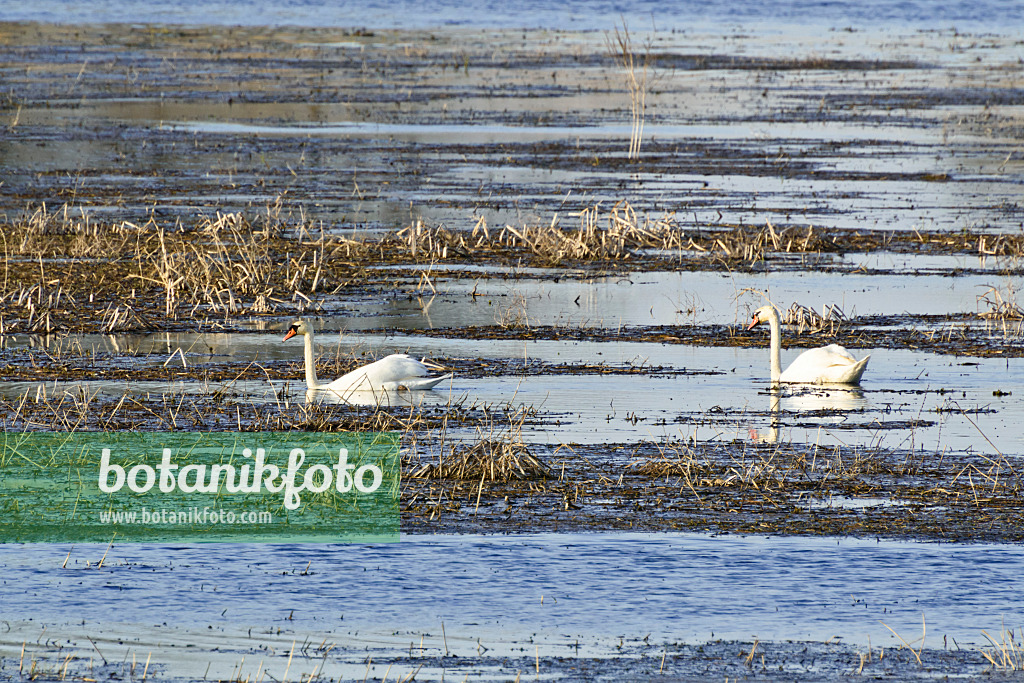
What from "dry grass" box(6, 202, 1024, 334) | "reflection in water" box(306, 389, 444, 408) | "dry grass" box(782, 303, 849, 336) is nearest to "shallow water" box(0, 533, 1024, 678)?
"reflection in water" box(306, 389, 444, 408)

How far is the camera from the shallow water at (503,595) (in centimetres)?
732

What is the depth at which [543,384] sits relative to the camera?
13.1 metres

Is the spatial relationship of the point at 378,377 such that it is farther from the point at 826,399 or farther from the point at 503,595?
the point at 503,595

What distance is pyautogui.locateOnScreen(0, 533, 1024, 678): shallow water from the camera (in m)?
7.32

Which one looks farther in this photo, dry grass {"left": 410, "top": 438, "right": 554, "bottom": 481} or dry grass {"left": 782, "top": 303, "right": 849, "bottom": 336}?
dry grass {"left": 782, "top": 303, "right": 849, "bottom": 336}

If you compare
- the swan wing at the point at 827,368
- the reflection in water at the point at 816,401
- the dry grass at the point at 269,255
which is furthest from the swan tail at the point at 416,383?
the dry grass at the point at 269,255

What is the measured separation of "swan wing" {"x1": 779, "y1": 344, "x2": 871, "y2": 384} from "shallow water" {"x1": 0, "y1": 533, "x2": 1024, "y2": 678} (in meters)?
4.41

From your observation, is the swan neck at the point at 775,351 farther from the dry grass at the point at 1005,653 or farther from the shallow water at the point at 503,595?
the dry grass at the point at 1005,653

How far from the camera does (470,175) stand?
28000mm

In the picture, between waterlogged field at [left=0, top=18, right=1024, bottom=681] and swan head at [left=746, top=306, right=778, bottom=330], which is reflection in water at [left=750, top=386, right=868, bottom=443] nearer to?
waterlogged field at [left=0, top=18, right=1024, bottom=681]

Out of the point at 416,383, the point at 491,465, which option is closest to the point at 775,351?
the point at 416,383

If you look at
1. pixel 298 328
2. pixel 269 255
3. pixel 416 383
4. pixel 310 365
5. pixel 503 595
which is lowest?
pixel 503 595

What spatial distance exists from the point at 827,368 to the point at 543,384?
79.9 inches

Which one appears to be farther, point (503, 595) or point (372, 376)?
point (372, 376)
